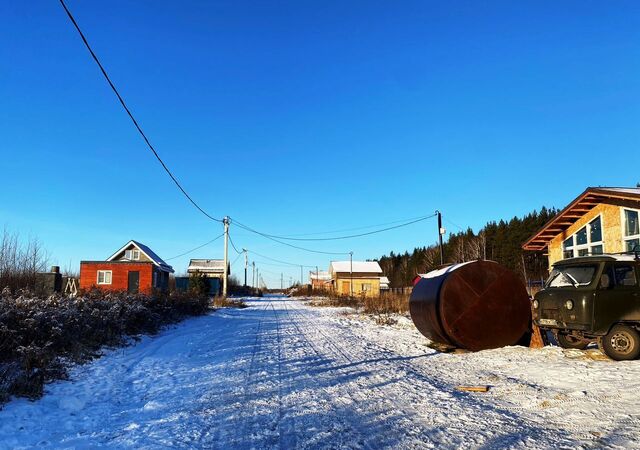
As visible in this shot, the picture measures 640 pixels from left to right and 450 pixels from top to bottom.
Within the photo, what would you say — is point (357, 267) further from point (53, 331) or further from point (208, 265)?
point (53, 331)

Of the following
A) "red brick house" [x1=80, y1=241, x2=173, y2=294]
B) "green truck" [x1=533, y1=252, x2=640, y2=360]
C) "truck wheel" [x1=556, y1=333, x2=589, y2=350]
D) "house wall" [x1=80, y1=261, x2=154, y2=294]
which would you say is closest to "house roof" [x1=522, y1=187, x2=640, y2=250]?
"green truck" [x1=533, y1=252, x2=640, y2=360]

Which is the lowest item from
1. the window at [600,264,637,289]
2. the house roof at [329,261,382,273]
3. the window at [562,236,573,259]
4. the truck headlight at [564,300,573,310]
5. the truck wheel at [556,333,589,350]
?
the truck wheel at [556,333,589,350]

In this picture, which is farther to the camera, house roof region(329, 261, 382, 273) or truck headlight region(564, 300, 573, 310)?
house roof region(329, 261, 382, 273)

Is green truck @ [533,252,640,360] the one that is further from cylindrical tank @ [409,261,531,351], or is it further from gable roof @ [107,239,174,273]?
gable roof @ [107,239,174,273]

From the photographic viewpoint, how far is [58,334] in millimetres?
9555

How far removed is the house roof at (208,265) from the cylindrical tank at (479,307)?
264 feet

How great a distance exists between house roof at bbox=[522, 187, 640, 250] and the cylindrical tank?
22.4 feet

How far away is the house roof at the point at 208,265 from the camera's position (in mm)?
90438

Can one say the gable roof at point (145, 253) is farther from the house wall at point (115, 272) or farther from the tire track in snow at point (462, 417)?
the tire track in snow at point (462, 417)

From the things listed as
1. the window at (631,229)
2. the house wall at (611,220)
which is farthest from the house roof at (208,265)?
the window at (631,229)

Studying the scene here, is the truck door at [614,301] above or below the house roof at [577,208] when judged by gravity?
below

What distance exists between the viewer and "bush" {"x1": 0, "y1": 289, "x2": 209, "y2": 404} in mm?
7578

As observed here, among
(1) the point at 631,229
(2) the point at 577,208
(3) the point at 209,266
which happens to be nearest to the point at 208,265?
(3) the point at 209,266

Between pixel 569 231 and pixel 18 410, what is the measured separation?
22368mm
